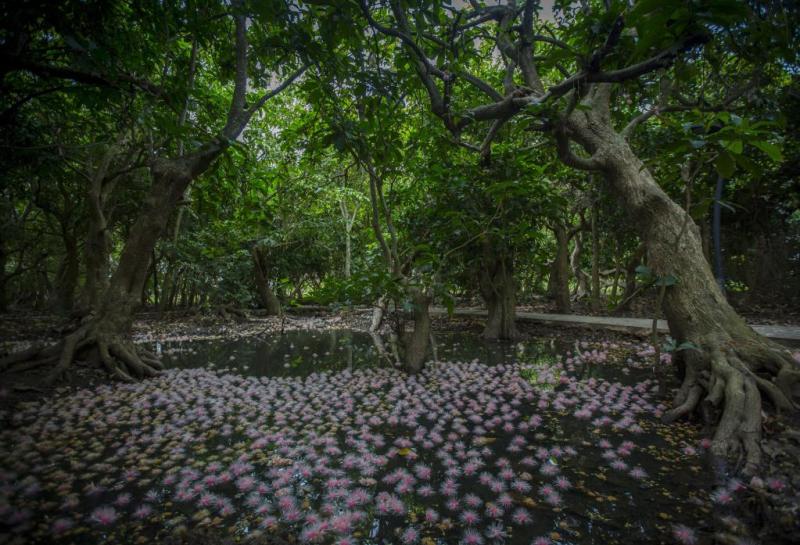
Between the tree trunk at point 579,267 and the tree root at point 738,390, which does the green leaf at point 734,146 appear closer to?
the tree root at point 738,390

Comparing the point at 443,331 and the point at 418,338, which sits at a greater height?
the point at 418,338

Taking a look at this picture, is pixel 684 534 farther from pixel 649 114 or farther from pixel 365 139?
pixel 649 114

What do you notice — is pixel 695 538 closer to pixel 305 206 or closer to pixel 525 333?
pixel 525 333

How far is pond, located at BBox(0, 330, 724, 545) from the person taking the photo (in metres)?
1.85

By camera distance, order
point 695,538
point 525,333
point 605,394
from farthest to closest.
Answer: point 525,333 → point 605,394 → point 695,538

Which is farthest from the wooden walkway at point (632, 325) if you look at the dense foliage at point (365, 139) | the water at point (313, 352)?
the dense foliage at point (365, 139)

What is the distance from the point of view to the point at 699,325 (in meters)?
3.74

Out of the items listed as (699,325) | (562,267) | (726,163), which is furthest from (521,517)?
(562,267)

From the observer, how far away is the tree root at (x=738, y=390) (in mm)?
2539

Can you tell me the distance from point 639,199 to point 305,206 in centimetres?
1233

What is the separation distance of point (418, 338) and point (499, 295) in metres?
3.41

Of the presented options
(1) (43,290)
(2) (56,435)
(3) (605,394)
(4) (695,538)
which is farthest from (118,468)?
(1) (43,290)

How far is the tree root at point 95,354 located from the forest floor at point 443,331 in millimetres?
170

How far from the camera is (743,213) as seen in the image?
9.84m
